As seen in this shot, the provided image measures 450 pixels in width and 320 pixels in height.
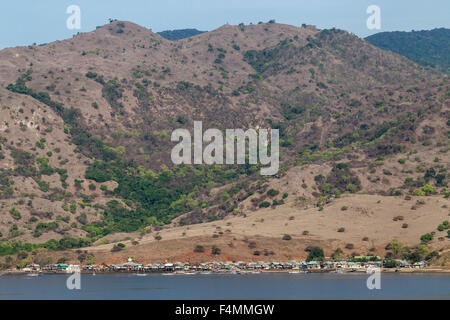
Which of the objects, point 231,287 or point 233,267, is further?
point 233,267

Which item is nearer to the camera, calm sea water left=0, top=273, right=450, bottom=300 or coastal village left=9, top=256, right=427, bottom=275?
calm sea water left=0, top=273, right=450, bottom=300

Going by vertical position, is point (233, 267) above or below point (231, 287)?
below

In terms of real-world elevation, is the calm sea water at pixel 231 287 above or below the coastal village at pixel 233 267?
above

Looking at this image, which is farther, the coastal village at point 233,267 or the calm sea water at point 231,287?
the coastal village at point 233,267

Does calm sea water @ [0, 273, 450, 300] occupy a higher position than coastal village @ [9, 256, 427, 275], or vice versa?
calm sea water @ [0, 273, 450, 300]
